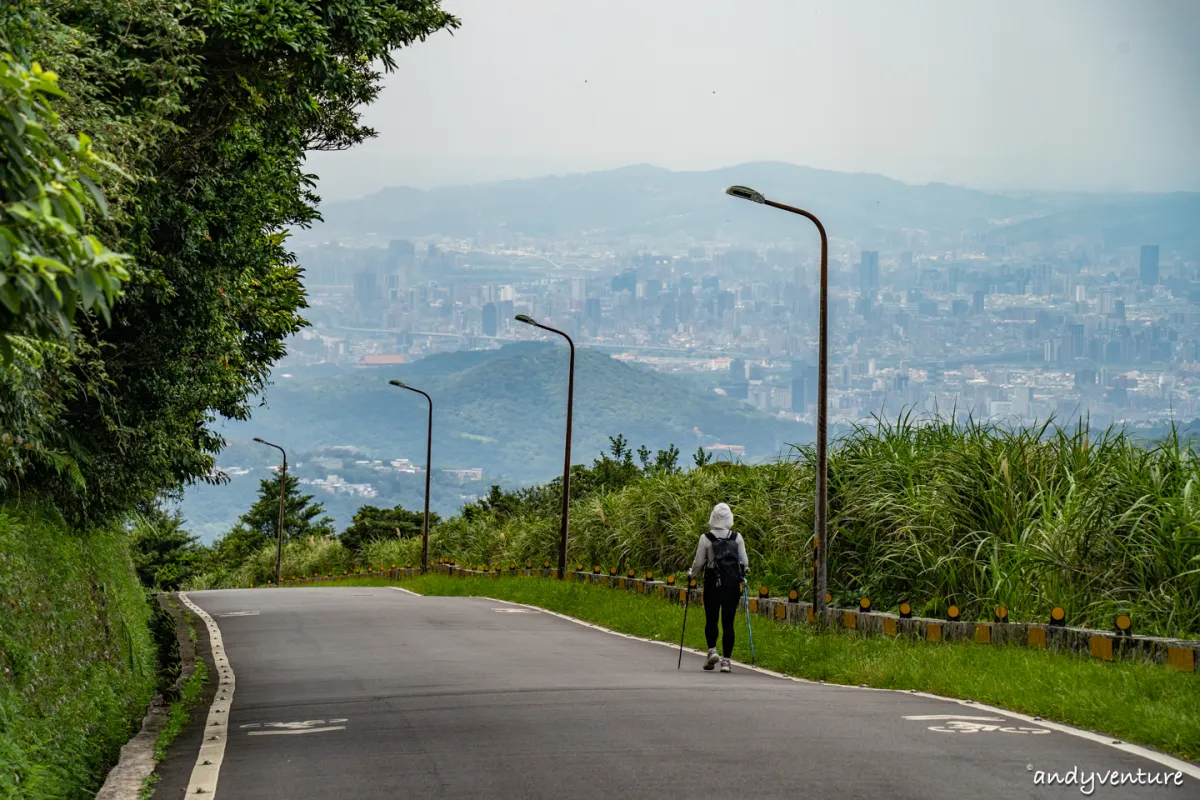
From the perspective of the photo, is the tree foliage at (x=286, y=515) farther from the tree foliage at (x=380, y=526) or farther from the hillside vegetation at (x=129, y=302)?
the hillside vegetation at (x=129, y=302)

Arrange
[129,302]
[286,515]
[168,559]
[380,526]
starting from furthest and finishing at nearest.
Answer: [286,515], [168,559], [380,526], [129,302]

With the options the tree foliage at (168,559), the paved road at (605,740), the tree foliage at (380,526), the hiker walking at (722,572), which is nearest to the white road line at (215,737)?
the paved road at (605,740)

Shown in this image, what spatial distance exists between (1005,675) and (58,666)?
828 cm

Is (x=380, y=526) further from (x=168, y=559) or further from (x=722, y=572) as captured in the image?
(x=722, y=572)

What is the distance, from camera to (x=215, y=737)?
1093 cm

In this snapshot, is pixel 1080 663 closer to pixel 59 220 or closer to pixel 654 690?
pixel 654 690

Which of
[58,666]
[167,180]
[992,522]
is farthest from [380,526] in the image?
[58,666]

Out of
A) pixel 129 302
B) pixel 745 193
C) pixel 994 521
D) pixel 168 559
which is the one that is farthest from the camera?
pixel 168 559

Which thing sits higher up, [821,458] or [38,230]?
[38,230]

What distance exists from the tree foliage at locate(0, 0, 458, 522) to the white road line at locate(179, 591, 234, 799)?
98.2 inches

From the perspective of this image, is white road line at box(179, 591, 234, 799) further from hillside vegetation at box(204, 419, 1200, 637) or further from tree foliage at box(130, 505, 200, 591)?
tree foliage at box(130, 505, 200, 591)

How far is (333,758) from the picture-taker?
9398 millimetres

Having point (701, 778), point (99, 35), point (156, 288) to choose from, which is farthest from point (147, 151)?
point (701, 778)

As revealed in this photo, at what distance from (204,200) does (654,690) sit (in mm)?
6993
